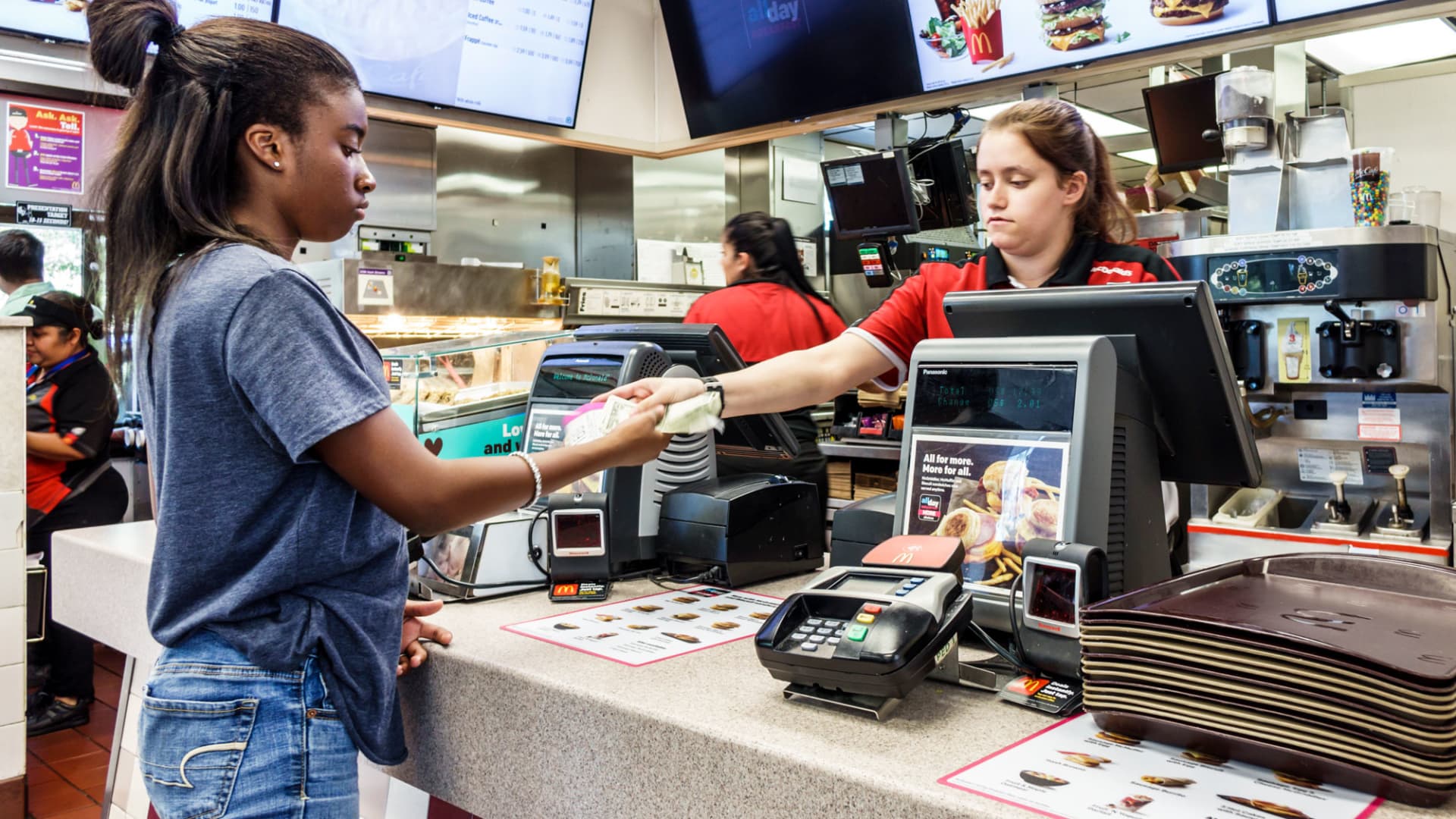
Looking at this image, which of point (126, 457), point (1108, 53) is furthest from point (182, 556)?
point (126, 457)

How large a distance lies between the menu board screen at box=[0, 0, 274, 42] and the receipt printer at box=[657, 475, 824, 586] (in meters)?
2.78

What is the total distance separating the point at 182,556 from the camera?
3.75 ft

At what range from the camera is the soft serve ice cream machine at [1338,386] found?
2930 millimetres

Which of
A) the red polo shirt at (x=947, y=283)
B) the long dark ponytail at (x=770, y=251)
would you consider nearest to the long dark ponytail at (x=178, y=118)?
the red polo shirt at (x=947, y=283)

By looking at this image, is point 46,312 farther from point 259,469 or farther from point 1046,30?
point 1046,30

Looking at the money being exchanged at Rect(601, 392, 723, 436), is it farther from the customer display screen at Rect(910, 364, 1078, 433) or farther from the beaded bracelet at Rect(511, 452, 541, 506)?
the customer display screen at Rect(910, 364, 1078, 433)

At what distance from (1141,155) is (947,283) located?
8268 mm

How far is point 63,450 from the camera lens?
13.7 feet

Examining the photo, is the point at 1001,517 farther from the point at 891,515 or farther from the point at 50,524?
the point at 50,524

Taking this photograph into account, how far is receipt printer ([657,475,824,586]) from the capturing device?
1.87 meters

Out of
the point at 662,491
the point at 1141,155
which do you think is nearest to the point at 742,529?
the point at 662,491

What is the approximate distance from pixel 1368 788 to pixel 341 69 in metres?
1.32

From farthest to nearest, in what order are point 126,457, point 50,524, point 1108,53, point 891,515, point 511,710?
point 126,457, point 50,524, point 1108,53, point 891,515, point 511,710

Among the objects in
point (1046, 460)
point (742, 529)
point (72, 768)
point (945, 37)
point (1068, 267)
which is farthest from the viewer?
A: point (945, 37)
